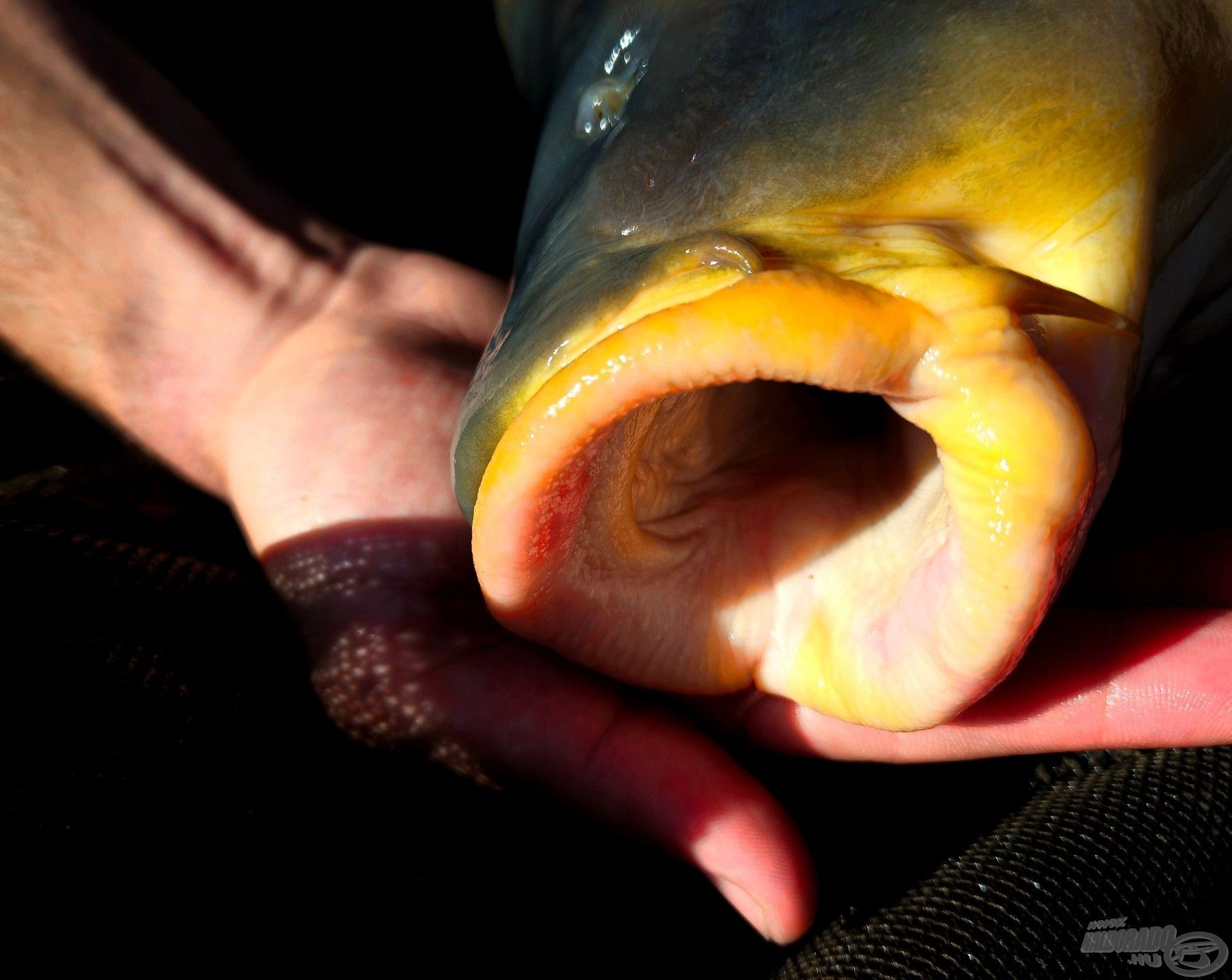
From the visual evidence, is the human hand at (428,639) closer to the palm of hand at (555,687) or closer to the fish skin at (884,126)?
the palm of hand at (555,687)

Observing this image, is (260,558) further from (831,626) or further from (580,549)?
(831,626)

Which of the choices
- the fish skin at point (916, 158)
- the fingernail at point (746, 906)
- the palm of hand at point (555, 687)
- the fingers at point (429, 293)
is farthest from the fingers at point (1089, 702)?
the fingers at point (429, 293)

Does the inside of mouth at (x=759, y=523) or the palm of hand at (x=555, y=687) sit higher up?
the inside of mouth at (x=759, y=523)

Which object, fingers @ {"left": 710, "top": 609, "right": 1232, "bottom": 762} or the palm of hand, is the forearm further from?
fingers @ {"left": 710, "top": 609, "right": 1232, "bottom": 762}

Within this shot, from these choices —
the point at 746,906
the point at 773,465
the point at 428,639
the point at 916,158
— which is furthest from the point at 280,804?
the point at 916,158

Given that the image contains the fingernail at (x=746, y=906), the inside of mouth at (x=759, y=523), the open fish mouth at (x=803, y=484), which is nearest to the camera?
the open fish mouth at (x=803, y=484)

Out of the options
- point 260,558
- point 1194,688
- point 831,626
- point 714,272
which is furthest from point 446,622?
point 1194,688
